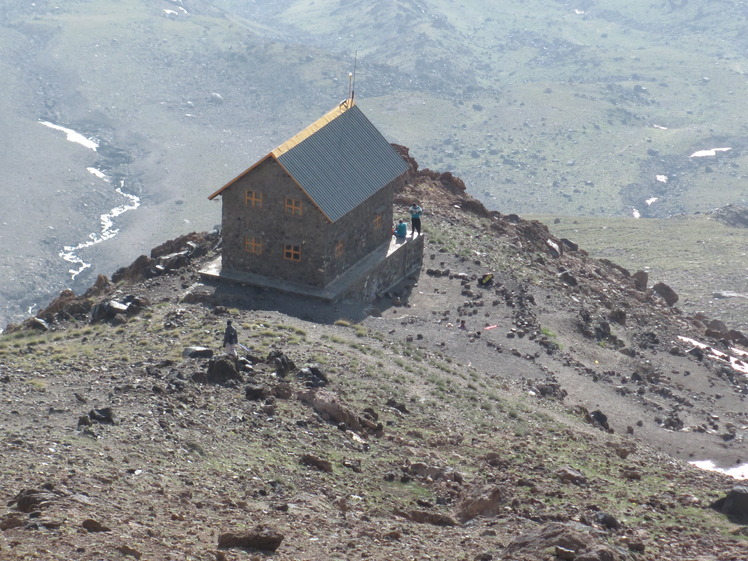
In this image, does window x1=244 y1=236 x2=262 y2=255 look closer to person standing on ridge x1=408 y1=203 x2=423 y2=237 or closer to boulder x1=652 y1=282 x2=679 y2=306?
person standing on ridge x1=408 y1=203 x2=423 y2=237

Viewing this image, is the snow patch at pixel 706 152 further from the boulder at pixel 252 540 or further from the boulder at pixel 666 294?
the boulder at pixel 252 540

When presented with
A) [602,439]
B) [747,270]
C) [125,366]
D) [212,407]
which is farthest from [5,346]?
[747,270]

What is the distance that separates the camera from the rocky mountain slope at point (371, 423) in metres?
19.9

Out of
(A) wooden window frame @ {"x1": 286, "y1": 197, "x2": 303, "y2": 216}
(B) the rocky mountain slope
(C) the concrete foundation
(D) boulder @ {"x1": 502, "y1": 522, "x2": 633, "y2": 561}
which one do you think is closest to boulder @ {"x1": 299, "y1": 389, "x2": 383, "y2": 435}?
(B) the rocky mountain slope

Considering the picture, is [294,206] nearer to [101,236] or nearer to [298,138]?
[298,138]

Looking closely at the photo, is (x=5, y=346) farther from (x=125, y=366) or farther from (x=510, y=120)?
(x=510, y=120)

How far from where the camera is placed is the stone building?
130 feet

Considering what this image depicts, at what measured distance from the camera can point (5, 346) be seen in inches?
1378

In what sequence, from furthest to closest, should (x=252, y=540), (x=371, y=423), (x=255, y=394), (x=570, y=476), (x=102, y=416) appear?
(x=255, y=394) → (x=371, y=423) → (x=570, y=476) → (x=102, y=416) → (x=252, y=540)

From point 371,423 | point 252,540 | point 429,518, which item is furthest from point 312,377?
point 252,540

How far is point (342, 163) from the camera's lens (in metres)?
41.6

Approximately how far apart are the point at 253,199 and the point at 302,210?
1.64m

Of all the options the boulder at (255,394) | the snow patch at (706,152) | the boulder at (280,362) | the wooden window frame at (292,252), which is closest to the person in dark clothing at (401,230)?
the wooden window frame at (292,252)

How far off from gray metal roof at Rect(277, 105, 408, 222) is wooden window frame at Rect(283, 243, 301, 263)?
1.67 meters
